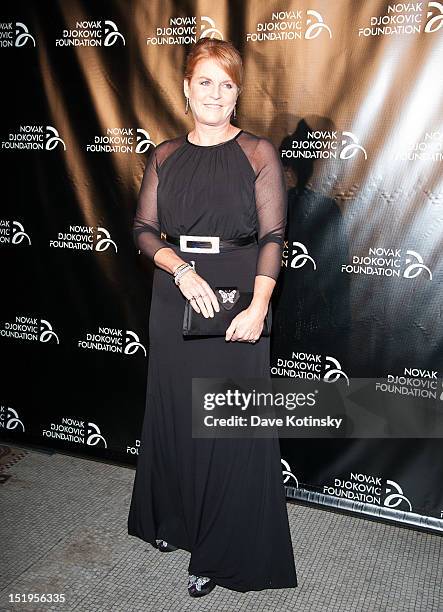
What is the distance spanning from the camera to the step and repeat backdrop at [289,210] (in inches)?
114

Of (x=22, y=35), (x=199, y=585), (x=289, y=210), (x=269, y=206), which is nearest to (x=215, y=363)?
(x=269, y=206)

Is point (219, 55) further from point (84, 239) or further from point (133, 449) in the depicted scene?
point (133, 449)

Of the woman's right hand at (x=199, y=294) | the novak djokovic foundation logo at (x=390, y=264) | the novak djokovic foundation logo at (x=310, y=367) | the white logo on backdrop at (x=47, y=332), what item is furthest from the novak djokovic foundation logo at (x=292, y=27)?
the white logo on backdrop at (x=47, y=332)

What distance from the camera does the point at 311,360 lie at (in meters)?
3.22

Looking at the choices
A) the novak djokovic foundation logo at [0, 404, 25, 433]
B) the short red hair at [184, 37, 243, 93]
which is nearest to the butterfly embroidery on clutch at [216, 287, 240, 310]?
the short red hair at [184, 37, 243, 93]

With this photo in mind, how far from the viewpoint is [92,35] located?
3.34 metres

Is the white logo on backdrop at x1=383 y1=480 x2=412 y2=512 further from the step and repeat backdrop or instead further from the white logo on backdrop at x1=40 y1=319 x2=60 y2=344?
the white logo on backdrop at x1=40 y1=319 x2=60 y2=344

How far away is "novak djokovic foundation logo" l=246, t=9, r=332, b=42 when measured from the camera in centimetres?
292

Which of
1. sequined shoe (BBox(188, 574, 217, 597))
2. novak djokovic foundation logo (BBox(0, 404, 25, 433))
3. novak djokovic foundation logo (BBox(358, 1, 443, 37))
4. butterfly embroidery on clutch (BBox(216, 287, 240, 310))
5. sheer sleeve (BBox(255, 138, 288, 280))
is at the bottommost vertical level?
novak djokovic foundation logo (BBox(0, 404, 25, 433))

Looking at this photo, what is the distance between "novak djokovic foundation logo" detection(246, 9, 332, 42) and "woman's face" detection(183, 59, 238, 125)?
82 centimetres

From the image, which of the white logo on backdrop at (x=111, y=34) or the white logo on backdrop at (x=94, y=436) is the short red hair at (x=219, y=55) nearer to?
the white logo on backdrop at (x=111, y=34)

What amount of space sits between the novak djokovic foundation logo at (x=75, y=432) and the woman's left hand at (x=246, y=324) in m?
1.66

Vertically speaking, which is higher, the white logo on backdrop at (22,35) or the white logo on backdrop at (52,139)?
the white logo on backdrop at (22,35)

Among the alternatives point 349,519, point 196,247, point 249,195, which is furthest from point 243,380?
point 349,519
